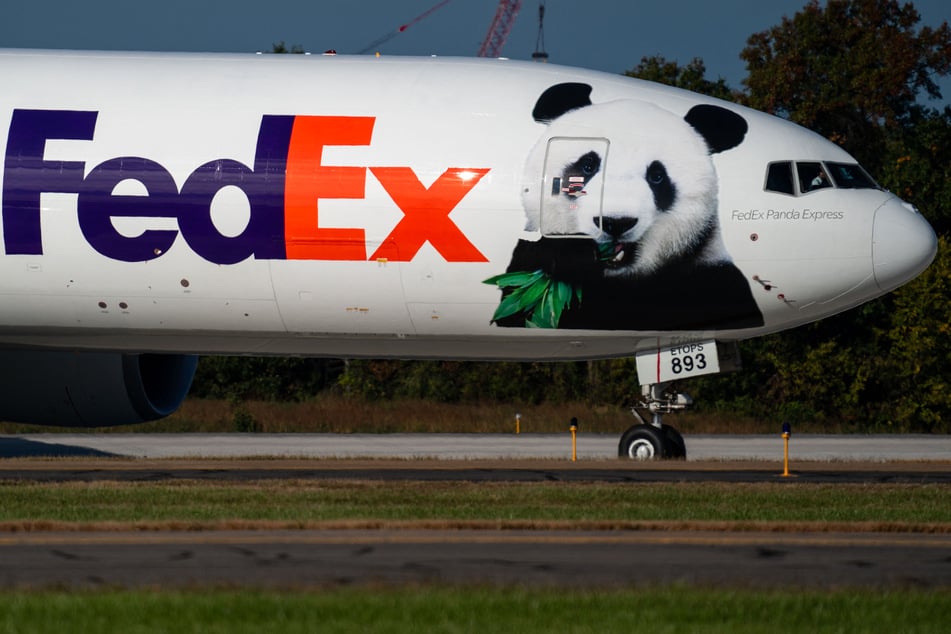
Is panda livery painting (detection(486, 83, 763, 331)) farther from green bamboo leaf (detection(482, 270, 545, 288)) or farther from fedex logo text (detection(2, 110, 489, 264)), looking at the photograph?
fedex logo text (detection(2, 110, 489, 264))

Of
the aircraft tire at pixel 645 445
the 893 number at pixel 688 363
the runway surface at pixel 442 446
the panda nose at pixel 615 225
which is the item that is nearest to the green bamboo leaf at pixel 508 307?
the panda nose at pixel 615 225

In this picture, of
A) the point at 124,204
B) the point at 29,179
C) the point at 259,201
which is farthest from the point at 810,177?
the point at 29,179

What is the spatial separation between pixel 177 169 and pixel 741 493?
9.43 meters

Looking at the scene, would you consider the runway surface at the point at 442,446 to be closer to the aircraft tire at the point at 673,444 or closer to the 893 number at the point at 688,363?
the aircraft tire at the point at 673,444

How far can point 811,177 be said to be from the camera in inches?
878

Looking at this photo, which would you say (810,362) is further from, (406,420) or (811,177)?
(811,177)

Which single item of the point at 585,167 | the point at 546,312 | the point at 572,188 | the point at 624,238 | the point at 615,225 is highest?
the point at 585,167

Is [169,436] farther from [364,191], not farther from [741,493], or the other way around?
[741,493]

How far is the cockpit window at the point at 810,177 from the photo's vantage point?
72.8 feet

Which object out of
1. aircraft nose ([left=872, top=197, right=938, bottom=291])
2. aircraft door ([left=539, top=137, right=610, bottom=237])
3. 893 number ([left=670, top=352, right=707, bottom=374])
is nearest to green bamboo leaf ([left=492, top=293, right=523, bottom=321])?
aircraft door ([left=539, top=137, right=610, bottom=237])

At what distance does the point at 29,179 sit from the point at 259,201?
347 centimetres

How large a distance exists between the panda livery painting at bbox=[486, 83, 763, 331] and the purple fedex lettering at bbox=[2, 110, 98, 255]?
21.4 feet

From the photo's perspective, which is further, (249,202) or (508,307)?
(508,307)

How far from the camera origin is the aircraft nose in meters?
21.5
